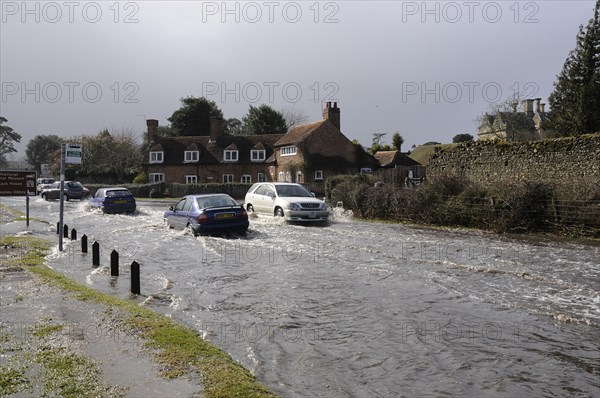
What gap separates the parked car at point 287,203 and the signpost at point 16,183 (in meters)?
9.46

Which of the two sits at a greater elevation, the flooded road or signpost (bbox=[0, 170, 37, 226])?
signpost (bbox=[0, 170, 37, 226])

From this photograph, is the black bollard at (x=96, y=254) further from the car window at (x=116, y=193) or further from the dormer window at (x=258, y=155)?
the dormer window at (x=258, y=155)

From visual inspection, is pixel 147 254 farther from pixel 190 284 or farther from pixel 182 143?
pixel 182 143

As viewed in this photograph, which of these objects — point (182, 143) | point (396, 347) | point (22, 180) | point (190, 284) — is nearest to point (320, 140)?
point (182, 143)

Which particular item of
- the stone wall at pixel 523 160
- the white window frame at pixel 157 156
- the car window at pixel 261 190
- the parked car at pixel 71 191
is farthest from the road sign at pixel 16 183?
the white window frame at pixel 157 156

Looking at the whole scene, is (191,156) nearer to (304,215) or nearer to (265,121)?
(265,121)

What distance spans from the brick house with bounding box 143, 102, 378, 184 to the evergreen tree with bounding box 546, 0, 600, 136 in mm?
19922

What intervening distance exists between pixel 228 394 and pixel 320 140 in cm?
4625

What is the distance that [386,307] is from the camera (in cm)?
889

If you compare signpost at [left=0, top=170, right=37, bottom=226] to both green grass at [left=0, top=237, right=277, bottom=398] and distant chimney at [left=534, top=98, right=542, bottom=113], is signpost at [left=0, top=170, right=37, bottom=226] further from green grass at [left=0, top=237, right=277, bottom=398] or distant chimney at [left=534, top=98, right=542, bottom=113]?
distant chimney at [left=534, top=98, right=542, bottom=113]

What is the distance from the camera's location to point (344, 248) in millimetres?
15484

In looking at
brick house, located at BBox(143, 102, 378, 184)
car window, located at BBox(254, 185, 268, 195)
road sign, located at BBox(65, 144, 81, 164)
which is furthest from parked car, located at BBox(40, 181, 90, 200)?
road sign, located at BBox(65, 144, 81, 164)

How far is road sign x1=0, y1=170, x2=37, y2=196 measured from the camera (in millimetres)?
21703

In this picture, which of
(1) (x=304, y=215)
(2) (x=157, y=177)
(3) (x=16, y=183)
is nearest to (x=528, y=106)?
(2) (x=157, y=177)
